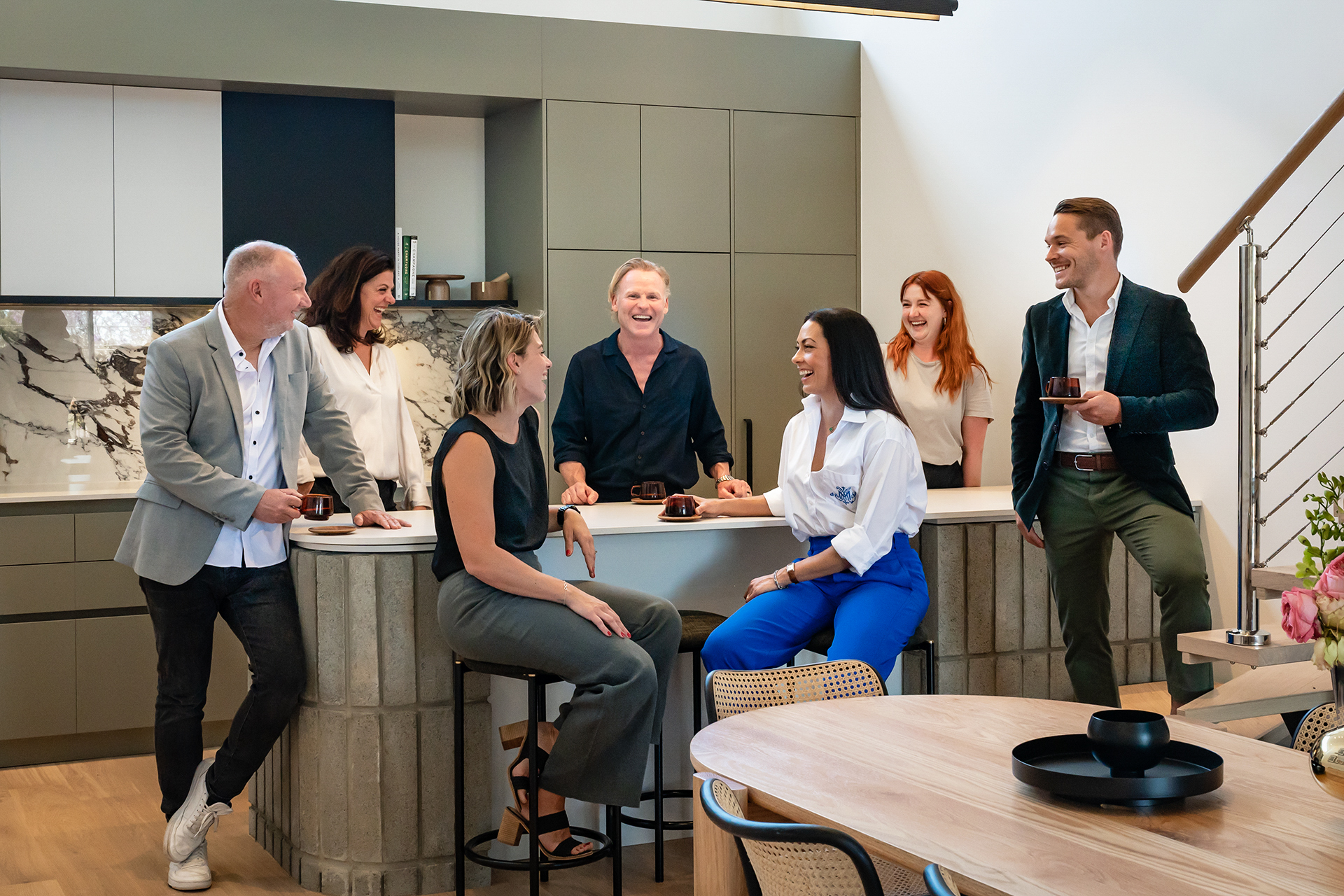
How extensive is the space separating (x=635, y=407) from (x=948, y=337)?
1.39 meters

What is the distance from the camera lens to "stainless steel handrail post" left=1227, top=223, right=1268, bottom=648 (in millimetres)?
3127

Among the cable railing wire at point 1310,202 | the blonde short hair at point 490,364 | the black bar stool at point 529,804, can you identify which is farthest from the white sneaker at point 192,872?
the cable railing wire at point 1310,202

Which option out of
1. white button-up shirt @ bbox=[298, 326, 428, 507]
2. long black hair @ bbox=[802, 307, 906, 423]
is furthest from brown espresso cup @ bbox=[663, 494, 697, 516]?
white button-up shirt @ bbox=[298, 326, 428, 507]

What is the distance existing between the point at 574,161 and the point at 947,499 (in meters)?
2.36

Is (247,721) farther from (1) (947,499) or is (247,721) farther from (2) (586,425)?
(1) (947,499)

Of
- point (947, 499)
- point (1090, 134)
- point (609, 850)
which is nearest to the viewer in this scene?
point (609, 850)

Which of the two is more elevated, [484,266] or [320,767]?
[484,266]

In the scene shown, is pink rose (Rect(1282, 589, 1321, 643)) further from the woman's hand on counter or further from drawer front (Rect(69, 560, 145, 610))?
drawer front (Rect(69, 560, 145, 610))

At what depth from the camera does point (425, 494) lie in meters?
4.12

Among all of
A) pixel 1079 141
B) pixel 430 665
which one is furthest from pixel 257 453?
pixel 1079 141

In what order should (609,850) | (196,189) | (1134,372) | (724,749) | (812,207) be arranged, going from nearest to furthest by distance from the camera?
1. (724,749)
2. (609,850)
3. (1134,372)
4. (196,189)
5. (812,207)

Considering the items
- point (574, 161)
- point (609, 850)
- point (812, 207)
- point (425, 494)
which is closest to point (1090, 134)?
point (812, 207)

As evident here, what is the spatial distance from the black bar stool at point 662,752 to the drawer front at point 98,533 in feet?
7.64

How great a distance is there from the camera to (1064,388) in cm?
310
